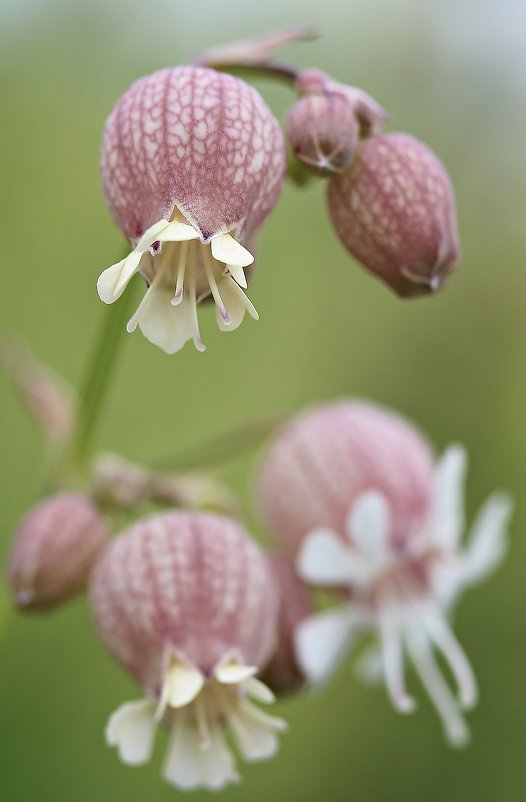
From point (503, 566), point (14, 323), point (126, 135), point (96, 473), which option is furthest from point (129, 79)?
point (126, 135)

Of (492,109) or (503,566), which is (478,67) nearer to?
(492,109)

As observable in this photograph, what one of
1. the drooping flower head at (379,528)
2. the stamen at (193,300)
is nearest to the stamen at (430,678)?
the drooping flower head at (379,528)

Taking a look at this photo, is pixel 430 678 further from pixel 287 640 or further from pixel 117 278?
pixel 117 278

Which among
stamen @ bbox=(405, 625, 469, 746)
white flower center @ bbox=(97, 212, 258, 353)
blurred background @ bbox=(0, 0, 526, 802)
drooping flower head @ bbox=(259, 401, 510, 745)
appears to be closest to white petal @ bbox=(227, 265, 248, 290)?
white flower center @ bbox=(97, 212, 258, 353)

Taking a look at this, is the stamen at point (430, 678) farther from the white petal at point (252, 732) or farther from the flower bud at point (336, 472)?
the white petal at point (252, 732)

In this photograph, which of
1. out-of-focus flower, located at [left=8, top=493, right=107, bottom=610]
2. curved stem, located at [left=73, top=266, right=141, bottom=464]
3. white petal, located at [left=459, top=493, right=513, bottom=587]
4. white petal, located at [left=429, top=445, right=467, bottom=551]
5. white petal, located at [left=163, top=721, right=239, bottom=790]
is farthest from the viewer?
white petal, located at [left=459, top=493, right=513, bottom=587]

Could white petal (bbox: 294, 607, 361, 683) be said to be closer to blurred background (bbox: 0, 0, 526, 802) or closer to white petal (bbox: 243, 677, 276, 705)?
white petal (bbox: 243, 677, 276, 705)

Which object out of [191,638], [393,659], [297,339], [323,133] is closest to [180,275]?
[323,133]
